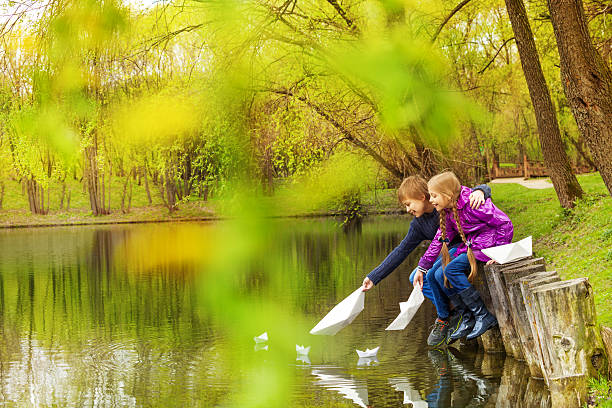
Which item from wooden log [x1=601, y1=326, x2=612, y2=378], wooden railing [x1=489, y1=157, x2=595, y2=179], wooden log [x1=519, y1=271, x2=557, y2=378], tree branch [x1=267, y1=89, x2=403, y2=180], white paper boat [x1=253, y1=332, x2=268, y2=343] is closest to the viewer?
wooden log [x1=601, y1=326, x2=612, y2=378]

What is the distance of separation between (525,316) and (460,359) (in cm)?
95

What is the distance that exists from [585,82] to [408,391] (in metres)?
2.39

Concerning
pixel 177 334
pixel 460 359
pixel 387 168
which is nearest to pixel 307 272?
pixel 387 168

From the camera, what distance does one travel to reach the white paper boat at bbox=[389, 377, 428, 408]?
4.36 m

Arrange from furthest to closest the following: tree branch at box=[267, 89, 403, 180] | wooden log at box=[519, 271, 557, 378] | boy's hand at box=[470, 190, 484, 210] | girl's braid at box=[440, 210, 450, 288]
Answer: tree branch at box=[267, 89, 403, 180], girl's braid at box=[440, 210, 450, 288], boy's hand at box=[470, 190, 484, 210], wooden log at box=[519, 271, 557, 378]

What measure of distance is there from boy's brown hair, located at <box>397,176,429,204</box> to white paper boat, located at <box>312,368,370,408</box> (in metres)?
1.22

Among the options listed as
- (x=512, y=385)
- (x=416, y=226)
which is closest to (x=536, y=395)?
(x=512, y=385)

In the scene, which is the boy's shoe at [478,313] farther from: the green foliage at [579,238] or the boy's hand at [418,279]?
the green foliage at [579,238]

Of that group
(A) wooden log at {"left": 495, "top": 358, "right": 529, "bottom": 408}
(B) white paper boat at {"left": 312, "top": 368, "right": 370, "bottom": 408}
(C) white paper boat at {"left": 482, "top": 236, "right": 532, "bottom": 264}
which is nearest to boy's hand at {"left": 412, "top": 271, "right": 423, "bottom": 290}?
(A) wooden log at {"left": 495, "top": 358, "right": 529, "bottom": 408}

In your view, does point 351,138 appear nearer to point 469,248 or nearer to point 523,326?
point 469,248

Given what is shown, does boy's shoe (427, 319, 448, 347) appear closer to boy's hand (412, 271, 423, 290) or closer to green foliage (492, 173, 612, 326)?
boy's hand (412, 271, 423, 290)

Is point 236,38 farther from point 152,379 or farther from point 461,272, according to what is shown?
point 152,379

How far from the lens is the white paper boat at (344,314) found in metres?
5.10

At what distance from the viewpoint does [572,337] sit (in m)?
3.83
